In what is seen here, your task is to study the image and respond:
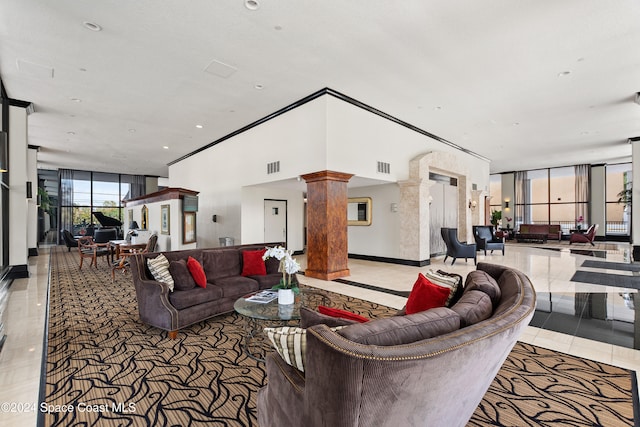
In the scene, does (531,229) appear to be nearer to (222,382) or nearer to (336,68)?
(336,68)

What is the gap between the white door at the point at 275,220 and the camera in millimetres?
9539

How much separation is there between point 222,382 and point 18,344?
8.54 ft

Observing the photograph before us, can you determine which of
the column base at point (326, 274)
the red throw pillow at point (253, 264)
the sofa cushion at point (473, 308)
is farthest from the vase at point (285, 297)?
the column base at point (326, 274)

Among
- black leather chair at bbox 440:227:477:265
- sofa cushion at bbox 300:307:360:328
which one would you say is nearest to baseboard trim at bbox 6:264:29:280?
sofa cushion at bbox 300:307:360:328

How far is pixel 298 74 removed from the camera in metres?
5.71

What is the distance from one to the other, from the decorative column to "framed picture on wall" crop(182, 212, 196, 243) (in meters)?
4.12

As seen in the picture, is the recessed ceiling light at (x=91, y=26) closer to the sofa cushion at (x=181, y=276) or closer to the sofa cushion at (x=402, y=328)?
the sofa cushion at (x=181, y=276)

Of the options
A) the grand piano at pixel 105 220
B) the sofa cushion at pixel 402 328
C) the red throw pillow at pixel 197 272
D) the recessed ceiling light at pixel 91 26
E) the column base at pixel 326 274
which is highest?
the recessed ceiling light at pixel 91 26

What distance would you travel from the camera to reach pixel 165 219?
31.4 feet

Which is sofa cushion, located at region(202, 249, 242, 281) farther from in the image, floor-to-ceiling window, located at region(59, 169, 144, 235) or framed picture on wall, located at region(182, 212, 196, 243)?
floor-to-ceiling window, located at region(59, 169, 144, 235)

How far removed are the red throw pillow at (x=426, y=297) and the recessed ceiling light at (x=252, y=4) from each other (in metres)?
3.75

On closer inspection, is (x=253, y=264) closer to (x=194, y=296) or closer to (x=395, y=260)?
(x=194, y=296)

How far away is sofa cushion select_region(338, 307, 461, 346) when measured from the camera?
1.15 metres

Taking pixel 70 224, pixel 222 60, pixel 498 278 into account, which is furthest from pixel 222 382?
pixel 70 224
